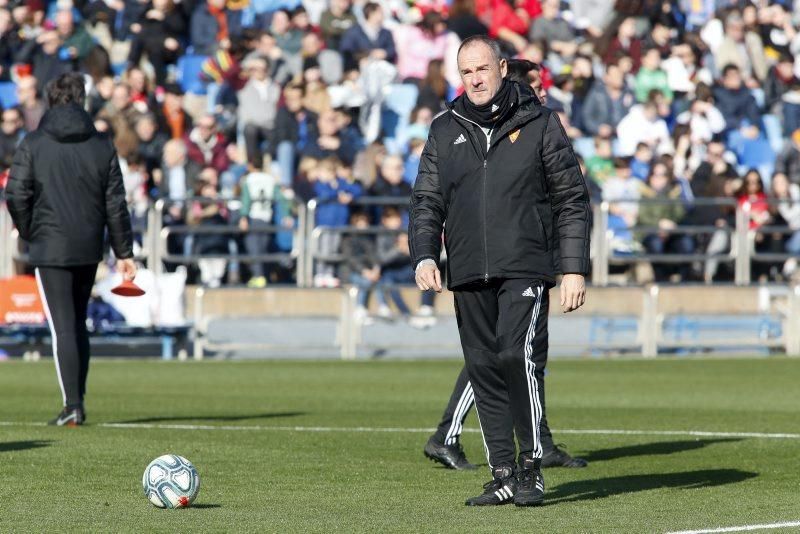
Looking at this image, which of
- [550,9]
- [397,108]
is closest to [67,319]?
[397,108]

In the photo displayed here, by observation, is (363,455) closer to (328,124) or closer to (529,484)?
(529,484)

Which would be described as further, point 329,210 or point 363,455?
point 329,210

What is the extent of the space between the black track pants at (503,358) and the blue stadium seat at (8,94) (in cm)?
1923

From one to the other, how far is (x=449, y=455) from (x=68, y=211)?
386 cm

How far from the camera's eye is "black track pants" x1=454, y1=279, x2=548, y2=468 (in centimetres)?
844

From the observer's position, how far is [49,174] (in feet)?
41.8

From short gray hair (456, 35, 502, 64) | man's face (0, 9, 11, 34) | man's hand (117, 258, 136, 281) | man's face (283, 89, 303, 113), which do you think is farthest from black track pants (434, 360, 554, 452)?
man's face (0, 9, 11, 34)

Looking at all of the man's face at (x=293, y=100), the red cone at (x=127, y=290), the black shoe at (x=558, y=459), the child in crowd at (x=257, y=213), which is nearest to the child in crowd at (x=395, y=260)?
the child in crowd at (x=257, y=213)

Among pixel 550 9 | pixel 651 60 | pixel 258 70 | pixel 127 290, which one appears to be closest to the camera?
pixel 127 290

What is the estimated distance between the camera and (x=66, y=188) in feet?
41.8

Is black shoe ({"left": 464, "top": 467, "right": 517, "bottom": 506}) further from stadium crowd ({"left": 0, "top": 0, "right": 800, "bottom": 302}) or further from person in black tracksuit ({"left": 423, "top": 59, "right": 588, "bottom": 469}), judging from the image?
stadium crowd ({"left": 0, "top": 0, "right": 800, "bottom": 302})

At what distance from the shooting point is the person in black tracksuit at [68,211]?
12664 millimetres

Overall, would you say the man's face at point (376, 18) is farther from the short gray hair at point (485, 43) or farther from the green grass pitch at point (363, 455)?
the short gray hair at point (485, 43)

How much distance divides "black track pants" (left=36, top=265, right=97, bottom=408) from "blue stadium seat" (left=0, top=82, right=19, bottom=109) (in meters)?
14.5
